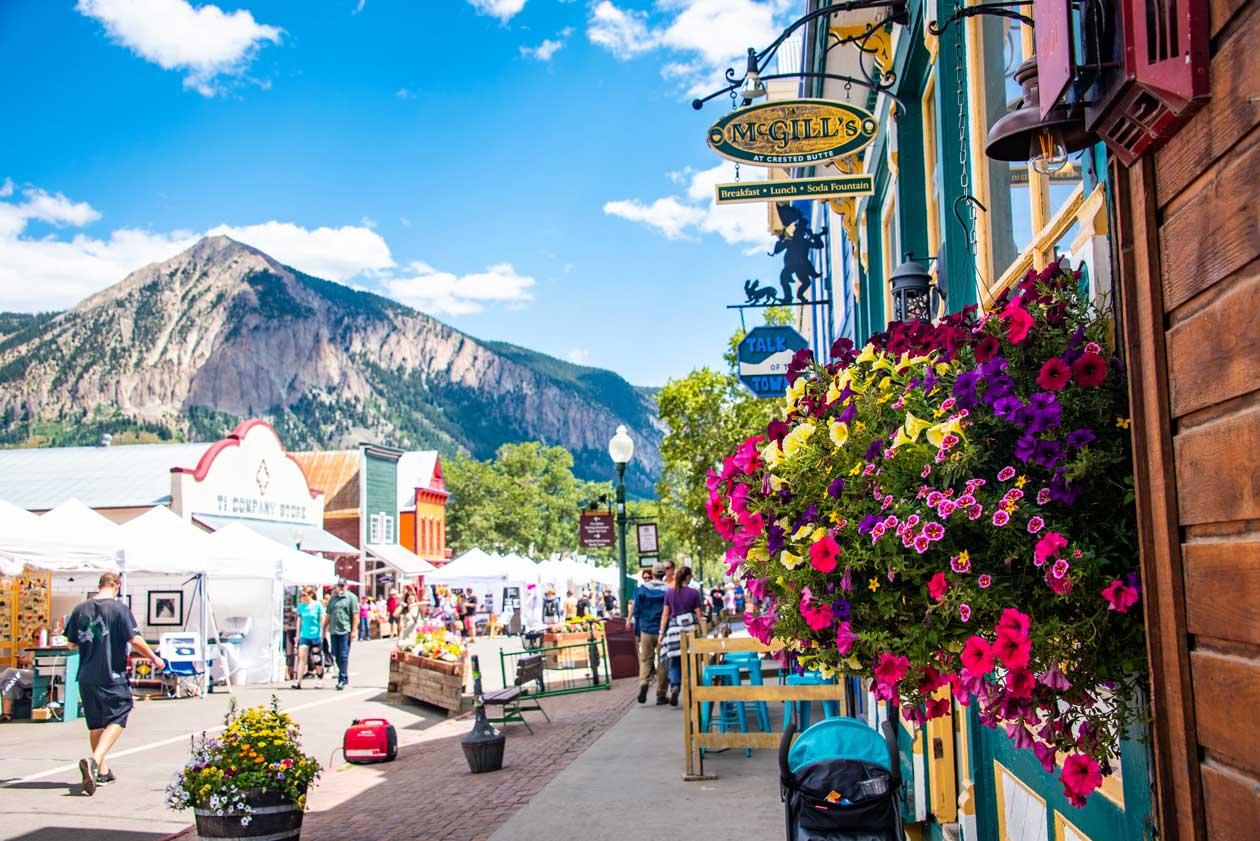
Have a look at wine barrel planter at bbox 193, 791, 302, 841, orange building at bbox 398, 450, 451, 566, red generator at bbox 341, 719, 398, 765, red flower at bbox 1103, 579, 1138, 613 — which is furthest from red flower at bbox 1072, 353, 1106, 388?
orange building at bbox 398, 450, 451, 566

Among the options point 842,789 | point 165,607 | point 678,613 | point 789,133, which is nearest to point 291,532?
point 165,607

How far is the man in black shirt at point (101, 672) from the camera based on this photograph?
32.6 feet

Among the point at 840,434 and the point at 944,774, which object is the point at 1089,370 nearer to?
the point at 840,434

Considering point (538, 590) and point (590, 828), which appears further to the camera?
point (538, 590)

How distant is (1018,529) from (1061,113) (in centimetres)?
109

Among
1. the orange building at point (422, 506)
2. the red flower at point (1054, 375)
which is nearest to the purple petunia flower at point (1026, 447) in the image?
the red flower at point (1054, 375)

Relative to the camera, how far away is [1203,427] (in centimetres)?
231

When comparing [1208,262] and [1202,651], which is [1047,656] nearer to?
[1202,651]

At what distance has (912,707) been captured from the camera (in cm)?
334

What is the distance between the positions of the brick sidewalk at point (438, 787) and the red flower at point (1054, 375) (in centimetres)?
601

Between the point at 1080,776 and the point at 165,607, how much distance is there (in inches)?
820

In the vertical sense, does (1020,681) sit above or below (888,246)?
below

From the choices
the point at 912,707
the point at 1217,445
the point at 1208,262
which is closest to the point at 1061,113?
the point at 1208,262

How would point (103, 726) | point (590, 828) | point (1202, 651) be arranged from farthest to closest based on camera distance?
point (103, 726)
point (590, 828)
point (1202, 651)
